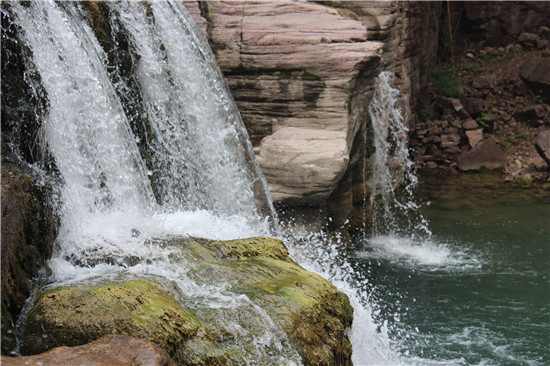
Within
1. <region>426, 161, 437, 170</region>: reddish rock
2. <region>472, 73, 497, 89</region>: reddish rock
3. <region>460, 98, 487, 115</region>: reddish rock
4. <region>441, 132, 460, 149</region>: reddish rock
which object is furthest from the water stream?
<region>472, 73, 497, 89</region>: reddish rock

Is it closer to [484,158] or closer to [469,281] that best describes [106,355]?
[469,281]

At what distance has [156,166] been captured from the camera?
5.56m

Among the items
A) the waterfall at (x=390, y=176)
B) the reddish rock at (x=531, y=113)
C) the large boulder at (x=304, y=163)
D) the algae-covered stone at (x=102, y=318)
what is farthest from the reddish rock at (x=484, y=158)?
the algae-covered stone at (x=102, y=318)

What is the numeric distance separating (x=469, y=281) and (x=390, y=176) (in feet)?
8.82

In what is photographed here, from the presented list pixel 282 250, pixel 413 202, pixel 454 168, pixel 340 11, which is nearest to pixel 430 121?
pixel 454 168

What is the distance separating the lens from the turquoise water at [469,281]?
200 inches

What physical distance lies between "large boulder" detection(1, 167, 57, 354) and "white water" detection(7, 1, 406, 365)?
0.13m

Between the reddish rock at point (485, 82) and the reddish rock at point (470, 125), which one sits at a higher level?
the reddish rock at point (485, 82)

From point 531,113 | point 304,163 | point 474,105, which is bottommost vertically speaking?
point 531,113

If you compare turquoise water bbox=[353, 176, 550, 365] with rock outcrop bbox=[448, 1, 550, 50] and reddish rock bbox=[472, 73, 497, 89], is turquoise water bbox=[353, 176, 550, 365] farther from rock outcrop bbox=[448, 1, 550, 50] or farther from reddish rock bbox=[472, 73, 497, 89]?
rock outcrop bbox=[448, 1, 550, 50]

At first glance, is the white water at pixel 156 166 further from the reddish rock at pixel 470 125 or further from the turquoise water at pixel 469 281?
the reddish rock at pixel 470 125

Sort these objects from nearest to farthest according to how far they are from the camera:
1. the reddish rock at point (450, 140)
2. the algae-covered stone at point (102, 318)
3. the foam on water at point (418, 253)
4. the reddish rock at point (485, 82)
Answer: the algae-covered stone at point (102, 318) → the foam on water at point (418, 253) → the reddish rock at point (450, 140) → the reddish rock at point (485, 82)

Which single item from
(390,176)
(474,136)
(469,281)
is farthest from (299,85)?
(474,136)

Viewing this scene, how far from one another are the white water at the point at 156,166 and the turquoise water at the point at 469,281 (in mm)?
393
